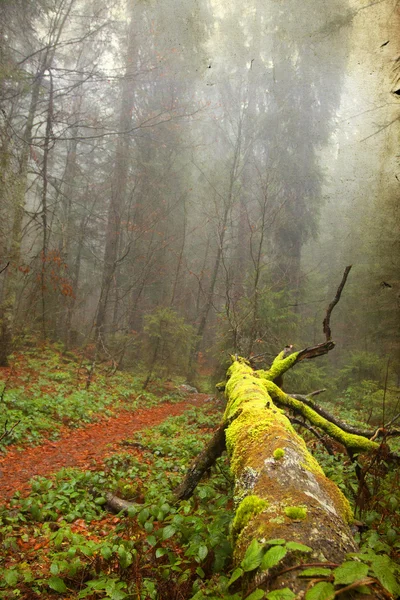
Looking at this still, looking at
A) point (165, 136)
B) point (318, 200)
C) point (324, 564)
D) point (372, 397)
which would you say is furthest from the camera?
point (165, 136)

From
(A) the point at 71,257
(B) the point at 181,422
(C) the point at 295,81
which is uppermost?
(C) the point at 295,81

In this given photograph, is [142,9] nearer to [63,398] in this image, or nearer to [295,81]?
[295,81]

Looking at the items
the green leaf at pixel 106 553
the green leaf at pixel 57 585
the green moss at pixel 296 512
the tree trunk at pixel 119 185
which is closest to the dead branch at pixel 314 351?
the green leaf at pixel 106 553

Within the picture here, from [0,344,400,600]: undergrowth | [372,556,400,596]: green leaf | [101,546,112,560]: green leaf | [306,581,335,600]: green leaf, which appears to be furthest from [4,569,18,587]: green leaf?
[372,556,400,596]: green leaf

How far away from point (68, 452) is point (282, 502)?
6.01 metres

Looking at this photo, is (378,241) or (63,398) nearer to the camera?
(63,398)

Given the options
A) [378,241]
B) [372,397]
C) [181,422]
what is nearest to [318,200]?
[378,241]

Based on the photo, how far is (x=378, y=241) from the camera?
12852 millimetres

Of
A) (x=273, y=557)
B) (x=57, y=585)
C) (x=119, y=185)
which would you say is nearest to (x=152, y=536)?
(x=57, y=585)

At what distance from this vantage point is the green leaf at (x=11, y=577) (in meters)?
2.44

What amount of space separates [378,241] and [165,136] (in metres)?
12.5

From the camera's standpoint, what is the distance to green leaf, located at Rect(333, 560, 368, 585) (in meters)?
1.00

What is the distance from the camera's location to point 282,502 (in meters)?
1.57

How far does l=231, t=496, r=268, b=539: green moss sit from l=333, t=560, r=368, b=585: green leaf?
561 mm
